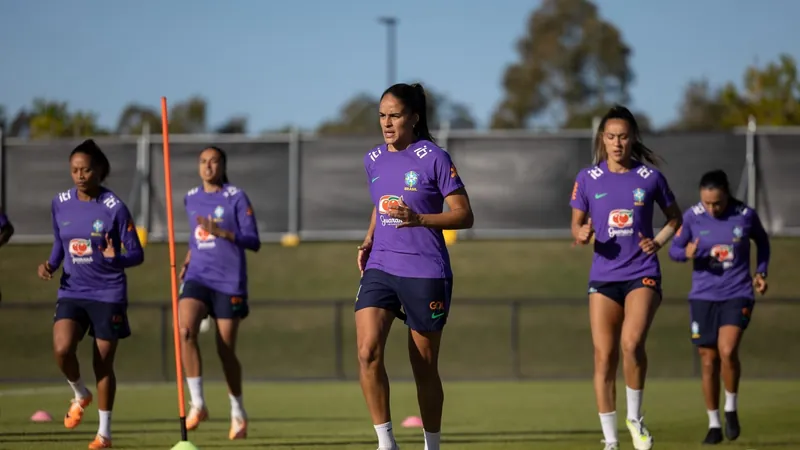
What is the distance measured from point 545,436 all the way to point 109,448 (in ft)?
12.7

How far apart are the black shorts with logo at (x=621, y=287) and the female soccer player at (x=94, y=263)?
3538 millimetres

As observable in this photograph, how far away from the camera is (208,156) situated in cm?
1235

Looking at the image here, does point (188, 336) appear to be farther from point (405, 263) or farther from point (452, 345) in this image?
point (452, 345)

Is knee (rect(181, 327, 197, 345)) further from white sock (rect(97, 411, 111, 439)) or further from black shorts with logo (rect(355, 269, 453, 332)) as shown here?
black shorts with logo (rect(355, 269, 453, 332))

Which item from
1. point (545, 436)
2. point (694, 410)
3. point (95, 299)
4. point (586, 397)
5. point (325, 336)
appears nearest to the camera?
point (95, 299)

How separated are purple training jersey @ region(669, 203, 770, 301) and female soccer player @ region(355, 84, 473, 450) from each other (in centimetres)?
430

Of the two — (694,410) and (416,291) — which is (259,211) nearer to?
(694,410)

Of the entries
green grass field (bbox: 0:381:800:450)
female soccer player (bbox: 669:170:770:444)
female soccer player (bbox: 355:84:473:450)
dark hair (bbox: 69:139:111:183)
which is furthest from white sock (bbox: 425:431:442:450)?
female soccer player (bbox: 669:170:770:444)

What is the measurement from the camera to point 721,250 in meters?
12.1

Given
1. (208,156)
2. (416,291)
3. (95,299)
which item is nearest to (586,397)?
(208,156)

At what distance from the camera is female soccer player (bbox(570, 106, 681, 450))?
10055 millimetres

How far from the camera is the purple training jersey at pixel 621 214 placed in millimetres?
10117

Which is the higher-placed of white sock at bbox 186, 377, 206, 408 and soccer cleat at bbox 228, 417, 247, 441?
white sock at bbox 186, 377, 206, 408

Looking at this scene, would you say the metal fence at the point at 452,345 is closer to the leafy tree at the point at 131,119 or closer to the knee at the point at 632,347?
the knee at the point at 632,347
